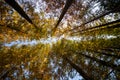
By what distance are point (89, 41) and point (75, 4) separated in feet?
19.1

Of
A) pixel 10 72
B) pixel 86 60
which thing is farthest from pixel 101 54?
pixel 10 72

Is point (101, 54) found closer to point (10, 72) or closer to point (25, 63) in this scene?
point (25, 63)

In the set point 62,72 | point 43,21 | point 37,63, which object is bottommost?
point 62,72

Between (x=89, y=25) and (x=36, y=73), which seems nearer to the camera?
(x=36, y=73)

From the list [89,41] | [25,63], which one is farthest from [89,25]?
[25,63]

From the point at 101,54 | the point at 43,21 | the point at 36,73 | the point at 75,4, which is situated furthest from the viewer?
the point at 43,21

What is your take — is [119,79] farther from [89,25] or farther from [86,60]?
[89,25]

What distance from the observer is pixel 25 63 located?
14719 millimetres

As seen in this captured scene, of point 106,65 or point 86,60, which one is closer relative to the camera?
point 106,65

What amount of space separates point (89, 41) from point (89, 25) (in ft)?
6.04

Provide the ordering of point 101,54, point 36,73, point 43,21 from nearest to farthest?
point 36,73 → point 101,54 → point 43,21

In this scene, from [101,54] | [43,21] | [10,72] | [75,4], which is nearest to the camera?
[10,72]

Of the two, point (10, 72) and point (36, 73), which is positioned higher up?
point (10, 72)

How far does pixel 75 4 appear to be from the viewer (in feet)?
42.3
